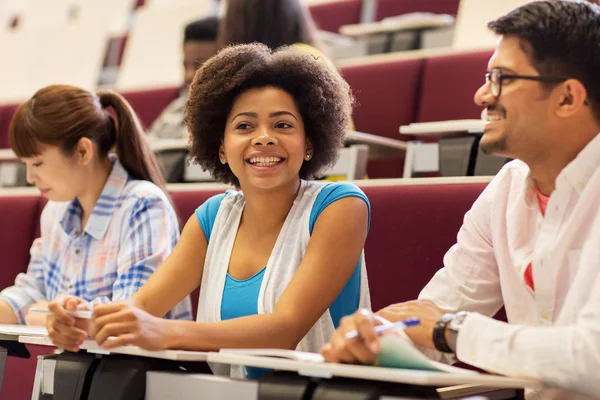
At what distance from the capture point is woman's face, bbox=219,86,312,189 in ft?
2.99

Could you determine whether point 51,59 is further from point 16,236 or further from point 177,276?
point 177,276

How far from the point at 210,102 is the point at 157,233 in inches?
9.9

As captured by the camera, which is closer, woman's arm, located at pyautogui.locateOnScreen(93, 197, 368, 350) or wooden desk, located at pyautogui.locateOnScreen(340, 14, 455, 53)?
woman's arm, located at pyautogui.locateOnScreen(93, 197, 368, 350)

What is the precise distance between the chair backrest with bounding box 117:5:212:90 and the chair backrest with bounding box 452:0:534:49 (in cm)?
72

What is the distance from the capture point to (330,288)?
0.84 metres

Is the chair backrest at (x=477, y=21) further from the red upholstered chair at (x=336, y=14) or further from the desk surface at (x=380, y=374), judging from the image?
the desk surface at (x=380, y=374)

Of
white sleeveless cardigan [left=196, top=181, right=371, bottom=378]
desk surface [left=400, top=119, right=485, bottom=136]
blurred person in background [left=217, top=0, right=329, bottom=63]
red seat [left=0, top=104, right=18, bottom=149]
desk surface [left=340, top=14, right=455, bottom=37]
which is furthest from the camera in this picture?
red seat [left=0, top=104, right=18, bottom=149]

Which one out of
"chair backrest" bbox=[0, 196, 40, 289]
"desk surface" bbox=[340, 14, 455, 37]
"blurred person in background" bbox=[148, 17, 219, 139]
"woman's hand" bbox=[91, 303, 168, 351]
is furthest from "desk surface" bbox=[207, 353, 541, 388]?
"desk surface" bbox=[340, 14, 455, 37]

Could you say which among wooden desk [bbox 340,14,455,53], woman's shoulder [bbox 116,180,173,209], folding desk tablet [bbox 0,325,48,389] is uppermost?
wooden desk [bbox 340,14,455,53]

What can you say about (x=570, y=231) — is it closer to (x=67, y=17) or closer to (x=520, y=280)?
(x=520, y=280)

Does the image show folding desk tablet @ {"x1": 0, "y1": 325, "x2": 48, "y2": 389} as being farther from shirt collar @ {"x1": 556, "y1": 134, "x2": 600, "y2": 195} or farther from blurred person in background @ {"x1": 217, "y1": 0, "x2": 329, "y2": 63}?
blurred person in background @ {"x1": 217, "y1": 0, "x2": 329, "y2": 63}

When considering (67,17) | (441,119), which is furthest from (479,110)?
(67,17)

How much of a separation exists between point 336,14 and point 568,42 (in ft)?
5.09

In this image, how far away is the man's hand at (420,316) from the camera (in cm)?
73
